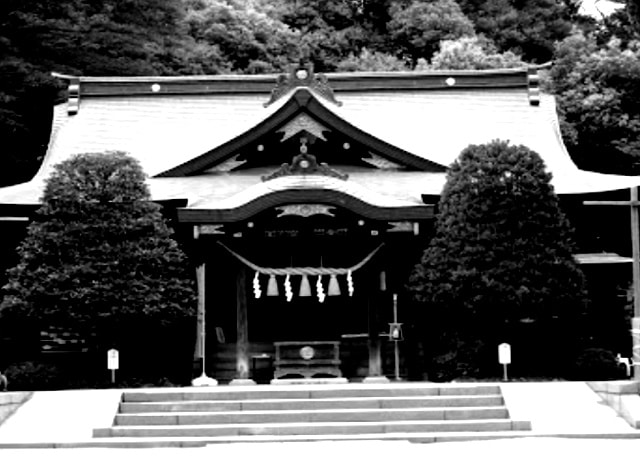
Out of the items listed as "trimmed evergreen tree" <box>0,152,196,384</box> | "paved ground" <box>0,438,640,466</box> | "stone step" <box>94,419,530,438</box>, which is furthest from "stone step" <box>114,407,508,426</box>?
"trimmed evergreen tree" <box>0,152,196,384</box>

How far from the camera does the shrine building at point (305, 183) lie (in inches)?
773

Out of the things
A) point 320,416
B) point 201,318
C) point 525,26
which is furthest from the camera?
point 525,26

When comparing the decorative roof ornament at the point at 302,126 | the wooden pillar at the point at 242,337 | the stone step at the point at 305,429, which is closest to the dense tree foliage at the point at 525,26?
the decorative roof ornament at the point at 302,126

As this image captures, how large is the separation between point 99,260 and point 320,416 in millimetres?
5264

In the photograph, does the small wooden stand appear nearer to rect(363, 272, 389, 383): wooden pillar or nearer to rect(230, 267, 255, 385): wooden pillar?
rect(363, 272, 389, 383): wooden pillar

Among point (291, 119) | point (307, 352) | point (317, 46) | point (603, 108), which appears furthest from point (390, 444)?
point (317, 46)

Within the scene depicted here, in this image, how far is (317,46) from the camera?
44.2 meters

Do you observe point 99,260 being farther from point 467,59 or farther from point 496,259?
point 467,59

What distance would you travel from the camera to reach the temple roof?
21500 mm

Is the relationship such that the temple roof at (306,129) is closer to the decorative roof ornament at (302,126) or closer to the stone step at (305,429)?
the decorative roof ornament at (302,126)

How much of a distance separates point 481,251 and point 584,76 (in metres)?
20.2

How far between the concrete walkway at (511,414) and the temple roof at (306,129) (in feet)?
14.6

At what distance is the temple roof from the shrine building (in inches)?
1.6

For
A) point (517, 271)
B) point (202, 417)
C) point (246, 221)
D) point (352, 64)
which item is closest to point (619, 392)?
point (517, 271)
